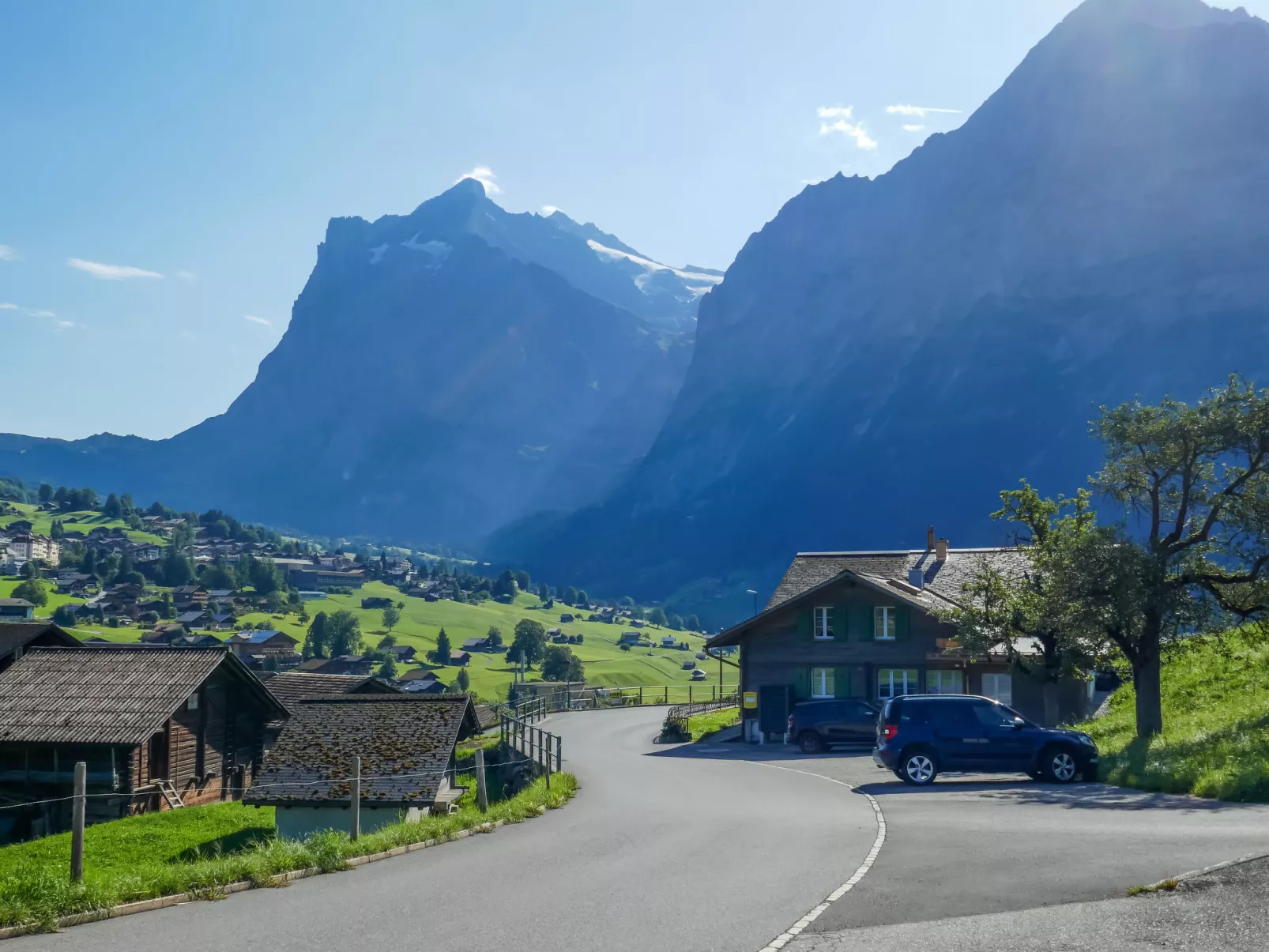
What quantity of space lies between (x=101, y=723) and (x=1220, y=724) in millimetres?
30320

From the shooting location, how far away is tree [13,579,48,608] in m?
173

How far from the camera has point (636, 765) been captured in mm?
34312

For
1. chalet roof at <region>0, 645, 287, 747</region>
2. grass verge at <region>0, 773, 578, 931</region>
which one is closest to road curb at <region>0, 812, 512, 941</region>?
grass verge at <region>0, 773, 578, 931</region>

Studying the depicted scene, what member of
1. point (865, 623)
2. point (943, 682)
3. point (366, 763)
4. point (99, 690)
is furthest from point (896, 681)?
point (99, 690)

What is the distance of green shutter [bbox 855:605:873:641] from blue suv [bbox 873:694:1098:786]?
20906mm

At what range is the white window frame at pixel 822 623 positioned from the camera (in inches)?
1790

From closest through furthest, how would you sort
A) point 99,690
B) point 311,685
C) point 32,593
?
point 99,690, point 311,685, point 32,593

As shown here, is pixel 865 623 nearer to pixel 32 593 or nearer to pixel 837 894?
pixel 837 894

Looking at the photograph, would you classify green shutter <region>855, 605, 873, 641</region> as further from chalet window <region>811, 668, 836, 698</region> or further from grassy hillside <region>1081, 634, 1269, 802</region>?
grassy hillside <region>1081, 634, 1269, 802</region>

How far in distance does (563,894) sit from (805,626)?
34815 millimetres

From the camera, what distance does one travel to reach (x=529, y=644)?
593ft

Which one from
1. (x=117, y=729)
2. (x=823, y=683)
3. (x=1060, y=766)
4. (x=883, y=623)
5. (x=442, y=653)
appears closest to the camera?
(x=1060, y=766)

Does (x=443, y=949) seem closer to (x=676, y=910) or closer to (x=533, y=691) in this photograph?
(x=676, y=910)

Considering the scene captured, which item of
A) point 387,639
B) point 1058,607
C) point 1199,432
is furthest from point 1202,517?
point 387,639
